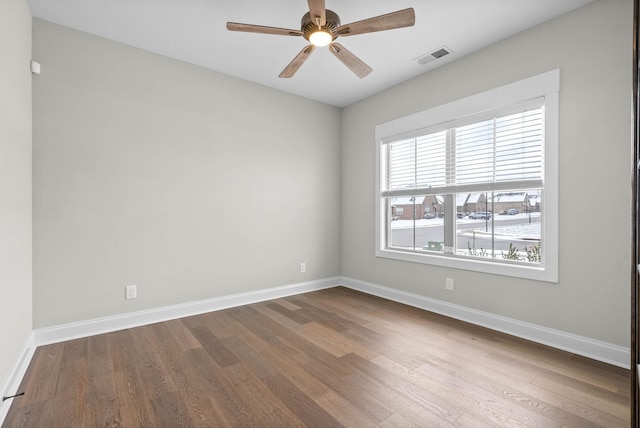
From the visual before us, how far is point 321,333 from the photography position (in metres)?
2.73

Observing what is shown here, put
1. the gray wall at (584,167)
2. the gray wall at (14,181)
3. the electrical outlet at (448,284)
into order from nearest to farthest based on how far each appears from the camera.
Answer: the gray wall at (14,181) → the gray wall at (584,167) → the electrical outlet at (448,284)

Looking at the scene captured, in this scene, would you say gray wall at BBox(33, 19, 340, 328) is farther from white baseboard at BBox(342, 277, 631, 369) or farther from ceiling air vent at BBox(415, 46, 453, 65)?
ceiling air vent at BBox(415, 46, 453, 65)

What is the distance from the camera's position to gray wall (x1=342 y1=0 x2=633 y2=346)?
2139 millimetres

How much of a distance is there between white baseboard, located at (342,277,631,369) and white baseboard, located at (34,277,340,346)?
4.55ft

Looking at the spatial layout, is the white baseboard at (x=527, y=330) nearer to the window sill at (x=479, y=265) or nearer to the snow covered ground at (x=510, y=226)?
the window sill at (x=479, y=265)

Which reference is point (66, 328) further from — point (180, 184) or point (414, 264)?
point (414, 264)

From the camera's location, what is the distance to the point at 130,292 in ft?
9.39

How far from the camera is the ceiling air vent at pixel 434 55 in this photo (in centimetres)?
290

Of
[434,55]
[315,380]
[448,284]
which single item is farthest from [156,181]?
[448,284]

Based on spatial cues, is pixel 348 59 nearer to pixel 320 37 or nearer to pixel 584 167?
pixel 320 37

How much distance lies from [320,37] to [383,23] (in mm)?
440

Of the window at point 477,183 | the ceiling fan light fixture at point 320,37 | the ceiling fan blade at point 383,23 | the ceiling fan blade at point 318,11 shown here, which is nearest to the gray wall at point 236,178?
the window at point 477,183

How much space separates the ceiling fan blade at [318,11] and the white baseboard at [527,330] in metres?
2.84

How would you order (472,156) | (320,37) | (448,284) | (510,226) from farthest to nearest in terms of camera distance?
(448,284) < (472,156) < (510,226) < (320,37)
